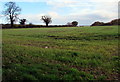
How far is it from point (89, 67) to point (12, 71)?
387cm

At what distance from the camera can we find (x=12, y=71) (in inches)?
275

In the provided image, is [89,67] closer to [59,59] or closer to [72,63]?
[72,63]

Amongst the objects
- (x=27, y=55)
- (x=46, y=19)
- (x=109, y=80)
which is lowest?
(x=109, y=80)

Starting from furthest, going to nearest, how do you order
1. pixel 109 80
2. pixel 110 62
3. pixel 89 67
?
pixel 110 62
pixel 89 67
pixel 109 80

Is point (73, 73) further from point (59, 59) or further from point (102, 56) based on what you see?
point (102, 56)

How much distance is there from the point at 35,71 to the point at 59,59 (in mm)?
2173

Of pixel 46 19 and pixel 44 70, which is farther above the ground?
pixel 46 19

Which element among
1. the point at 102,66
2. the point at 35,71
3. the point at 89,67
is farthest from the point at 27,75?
the point at 102,66

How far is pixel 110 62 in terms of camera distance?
8.66m

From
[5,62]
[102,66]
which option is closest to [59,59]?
[102,66]

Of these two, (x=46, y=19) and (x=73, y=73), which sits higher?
(x=46, y=19)

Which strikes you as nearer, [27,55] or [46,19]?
[27,55]

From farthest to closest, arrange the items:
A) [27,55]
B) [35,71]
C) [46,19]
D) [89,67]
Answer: [46,19], [27,55], [89,67], [35,71]

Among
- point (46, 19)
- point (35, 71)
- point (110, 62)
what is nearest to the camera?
point (35, 71)
